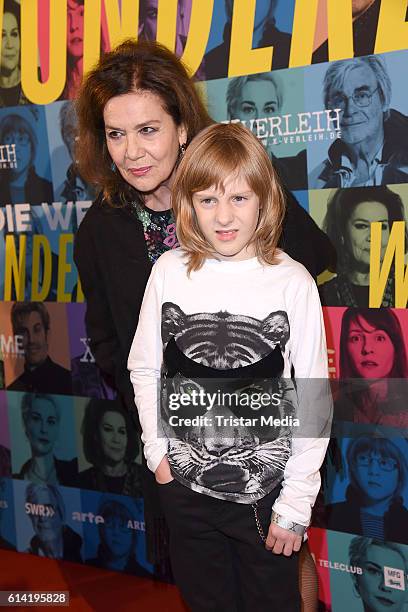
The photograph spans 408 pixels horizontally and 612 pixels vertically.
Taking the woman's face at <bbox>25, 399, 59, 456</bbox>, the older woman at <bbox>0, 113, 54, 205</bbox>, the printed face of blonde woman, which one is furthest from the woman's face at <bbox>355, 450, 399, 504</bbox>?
the older woman at <bbox>0, 113, 54, 205</bbox>

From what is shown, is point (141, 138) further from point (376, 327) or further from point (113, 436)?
point (113, 436)

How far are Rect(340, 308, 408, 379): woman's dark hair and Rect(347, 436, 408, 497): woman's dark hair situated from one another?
0.20 m

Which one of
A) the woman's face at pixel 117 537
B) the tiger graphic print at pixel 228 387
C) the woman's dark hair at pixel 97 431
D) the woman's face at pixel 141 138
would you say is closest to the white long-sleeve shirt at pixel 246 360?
the tiger graphic print at pixel 228 387

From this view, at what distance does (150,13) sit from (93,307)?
3.26 feet

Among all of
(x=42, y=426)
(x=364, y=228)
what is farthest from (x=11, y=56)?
(x=364, y=228)

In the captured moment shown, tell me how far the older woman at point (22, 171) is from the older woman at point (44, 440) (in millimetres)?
741

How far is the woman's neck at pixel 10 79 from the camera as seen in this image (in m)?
2.86

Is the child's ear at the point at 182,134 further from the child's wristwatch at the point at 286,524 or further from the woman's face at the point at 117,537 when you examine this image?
the woman's face at the point at 117,537

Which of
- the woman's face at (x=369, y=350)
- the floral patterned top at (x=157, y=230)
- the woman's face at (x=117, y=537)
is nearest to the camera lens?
the floral patterned top at (x=157, y=230)

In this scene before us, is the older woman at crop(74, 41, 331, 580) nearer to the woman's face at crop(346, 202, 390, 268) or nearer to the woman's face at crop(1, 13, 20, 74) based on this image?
the woman's face at crop(346, 202, 390, 268)

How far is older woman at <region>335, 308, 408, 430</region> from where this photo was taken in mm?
2232

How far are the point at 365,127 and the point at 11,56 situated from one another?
1380 millimetres

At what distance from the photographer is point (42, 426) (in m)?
3.01

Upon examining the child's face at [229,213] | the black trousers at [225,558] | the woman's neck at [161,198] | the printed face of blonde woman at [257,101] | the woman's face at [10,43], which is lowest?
the black trousers at [225,558]
